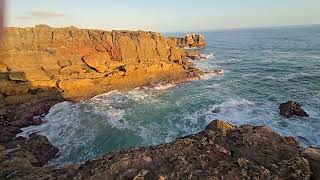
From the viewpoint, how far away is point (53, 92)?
98.2 feet

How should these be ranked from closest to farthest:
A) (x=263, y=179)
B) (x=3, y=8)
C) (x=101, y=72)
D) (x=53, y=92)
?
(x=3, y=8) → (x=263, y=179) → (x=53, y=92) → (x=101, y=72)

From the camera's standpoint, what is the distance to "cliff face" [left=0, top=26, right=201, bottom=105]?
2977 cm

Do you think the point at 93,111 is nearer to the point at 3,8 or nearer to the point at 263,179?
the point at 263,179

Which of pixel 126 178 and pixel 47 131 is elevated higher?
pixel 126 178

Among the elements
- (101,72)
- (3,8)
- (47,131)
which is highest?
(3,8)

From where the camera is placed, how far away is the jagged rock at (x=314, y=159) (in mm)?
8328

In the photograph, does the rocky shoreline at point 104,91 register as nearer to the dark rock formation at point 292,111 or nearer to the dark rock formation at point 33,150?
the dark rock formation at point 33,150

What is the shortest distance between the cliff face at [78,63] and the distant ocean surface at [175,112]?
2.36 meters

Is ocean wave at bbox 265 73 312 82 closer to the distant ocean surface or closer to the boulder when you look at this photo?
the distant ocean surface

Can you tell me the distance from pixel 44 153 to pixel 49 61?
57.0ft

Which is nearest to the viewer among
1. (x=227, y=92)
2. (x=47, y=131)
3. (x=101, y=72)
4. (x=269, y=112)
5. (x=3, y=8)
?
(x=3, y=8)

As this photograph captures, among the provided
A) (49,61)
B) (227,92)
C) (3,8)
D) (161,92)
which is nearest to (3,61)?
(49,61)

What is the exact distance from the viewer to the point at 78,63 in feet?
116

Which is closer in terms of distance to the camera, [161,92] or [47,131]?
[47,131]
